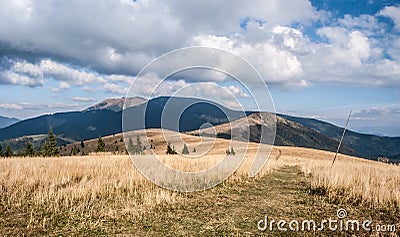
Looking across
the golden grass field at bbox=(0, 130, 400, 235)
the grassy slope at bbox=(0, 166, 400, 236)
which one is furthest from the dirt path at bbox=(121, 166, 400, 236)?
the golden grass field at bbox=(0, 130, 400, 235)

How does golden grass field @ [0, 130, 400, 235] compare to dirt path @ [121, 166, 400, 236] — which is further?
golden grass field @ [0, 130, 400, 235]

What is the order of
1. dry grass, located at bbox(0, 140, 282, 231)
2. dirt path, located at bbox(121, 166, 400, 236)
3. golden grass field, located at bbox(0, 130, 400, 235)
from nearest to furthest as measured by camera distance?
dirt path, located at bbox(121, 166, 400, 236), golden grass field, located at bbox(0, 130, 400, 235), dry grass, located at bbox(0, 140, 282, 231)

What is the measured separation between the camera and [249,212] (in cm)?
834

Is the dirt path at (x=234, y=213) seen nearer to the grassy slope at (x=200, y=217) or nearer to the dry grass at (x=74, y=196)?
the grassy slope at (x=200, y=217)

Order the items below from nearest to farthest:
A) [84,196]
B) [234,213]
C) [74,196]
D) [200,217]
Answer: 1. [200,217]
2. [234,213]
3. [74,196]
4. [84,196]

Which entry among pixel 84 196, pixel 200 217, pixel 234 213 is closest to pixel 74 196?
pixel 84 196

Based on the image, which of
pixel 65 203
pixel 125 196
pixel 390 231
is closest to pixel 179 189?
pixel 125 196

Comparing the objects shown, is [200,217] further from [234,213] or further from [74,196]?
[74,196]

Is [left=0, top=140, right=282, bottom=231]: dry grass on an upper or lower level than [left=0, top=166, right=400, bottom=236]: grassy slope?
upper

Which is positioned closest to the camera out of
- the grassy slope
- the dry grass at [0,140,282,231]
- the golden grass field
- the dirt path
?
the grassy slope

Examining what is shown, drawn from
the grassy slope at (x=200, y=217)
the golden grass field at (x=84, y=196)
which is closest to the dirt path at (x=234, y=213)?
the grassy slope at (x=200, y=217)

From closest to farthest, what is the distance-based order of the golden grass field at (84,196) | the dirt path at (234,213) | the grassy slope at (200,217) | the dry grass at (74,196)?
the grassy slope at (200,217), the dirt path at (234,213), the golden grass field at (84,196), the dry grass at (74,196)

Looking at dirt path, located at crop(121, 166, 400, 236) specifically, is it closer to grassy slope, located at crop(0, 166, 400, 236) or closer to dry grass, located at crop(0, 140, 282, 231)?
grassy slope, located at crop(0, 166, 400, 236)

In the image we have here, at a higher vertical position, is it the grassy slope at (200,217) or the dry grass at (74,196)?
the dry grass at (74,196)
